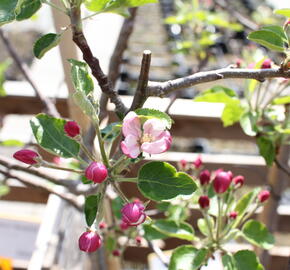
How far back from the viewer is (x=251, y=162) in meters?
1.50

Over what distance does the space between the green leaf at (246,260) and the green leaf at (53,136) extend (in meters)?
0.38

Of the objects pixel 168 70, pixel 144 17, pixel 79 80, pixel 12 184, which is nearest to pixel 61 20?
pixel 79 80

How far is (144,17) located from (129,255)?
222 centimetres

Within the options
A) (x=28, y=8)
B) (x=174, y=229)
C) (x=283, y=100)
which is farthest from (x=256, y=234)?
(x=28, y=8)

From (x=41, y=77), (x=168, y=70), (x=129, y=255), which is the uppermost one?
(x=41, y=77)

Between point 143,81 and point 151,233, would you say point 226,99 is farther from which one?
point 143,81

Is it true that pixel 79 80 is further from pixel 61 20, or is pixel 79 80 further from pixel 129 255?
pixel 129 255

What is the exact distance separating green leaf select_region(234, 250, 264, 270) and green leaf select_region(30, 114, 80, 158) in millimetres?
383

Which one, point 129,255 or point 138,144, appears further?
point 129,255

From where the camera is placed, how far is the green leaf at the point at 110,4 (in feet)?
2.02

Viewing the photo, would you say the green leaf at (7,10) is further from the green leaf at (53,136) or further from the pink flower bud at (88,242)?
the pink flower bud at (88,242)

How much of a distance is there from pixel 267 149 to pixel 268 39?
353 millimetres

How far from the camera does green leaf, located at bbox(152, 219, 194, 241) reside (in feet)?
2.92

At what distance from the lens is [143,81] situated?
0.52m
